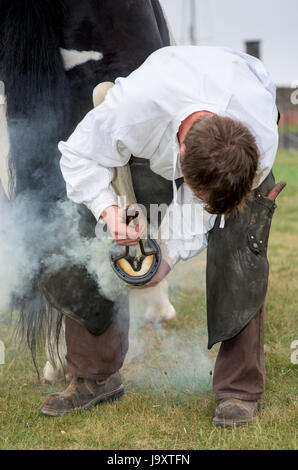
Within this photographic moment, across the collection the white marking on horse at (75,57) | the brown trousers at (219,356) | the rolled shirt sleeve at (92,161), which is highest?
the white marking on horse at (75,57)

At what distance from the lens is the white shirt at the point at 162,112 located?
6.55ft

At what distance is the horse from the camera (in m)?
2.42

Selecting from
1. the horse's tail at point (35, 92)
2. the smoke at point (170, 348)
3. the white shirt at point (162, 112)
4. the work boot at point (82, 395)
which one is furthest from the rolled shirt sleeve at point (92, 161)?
the smoke at point (170, 348)

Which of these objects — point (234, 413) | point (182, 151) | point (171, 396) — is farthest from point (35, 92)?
point (234, 413)

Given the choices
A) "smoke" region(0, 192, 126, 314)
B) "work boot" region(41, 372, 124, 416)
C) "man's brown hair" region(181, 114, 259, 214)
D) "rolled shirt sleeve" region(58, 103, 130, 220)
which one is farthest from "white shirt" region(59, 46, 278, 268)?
"work boot" region(41, 372, 124, 416)

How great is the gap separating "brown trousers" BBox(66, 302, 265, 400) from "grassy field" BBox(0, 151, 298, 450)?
11 centimetres

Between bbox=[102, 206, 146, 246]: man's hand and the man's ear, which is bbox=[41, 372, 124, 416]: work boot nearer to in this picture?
A: bbox=[102, 206, 146, 246]: man's hand

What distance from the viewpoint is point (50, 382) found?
2.72m

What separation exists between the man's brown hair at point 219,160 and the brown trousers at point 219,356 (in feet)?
1.94

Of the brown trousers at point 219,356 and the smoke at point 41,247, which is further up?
the smoke at point 41,247

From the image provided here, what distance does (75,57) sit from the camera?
8.13 ft

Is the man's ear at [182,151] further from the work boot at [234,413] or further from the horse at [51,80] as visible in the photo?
the work boot at [234,413]

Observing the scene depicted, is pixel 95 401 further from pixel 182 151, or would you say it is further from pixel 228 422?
pixel 182 151

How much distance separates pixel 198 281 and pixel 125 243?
5.63ft
